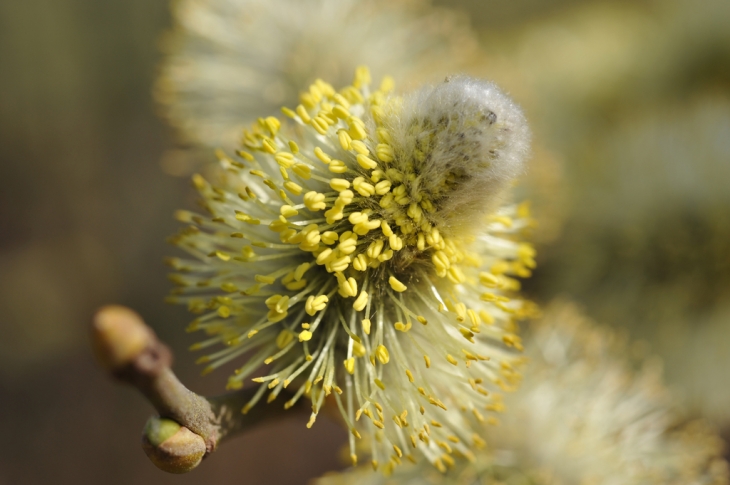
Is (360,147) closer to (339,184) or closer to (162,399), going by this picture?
(339,184)

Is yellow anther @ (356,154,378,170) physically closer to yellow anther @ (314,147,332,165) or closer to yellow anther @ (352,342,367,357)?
yellow anther @ (314,147,332,165)

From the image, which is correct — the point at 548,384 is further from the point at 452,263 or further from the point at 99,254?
the point at 99,254

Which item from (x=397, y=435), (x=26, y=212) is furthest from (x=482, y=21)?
(x=397, y=435)

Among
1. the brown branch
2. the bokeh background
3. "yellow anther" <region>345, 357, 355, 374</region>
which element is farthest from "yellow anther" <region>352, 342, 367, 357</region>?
the bokeh background

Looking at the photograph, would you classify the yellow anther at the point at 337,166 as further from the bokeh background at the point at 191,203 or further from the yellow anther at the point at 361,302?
the bokeh background at the point at 191,203

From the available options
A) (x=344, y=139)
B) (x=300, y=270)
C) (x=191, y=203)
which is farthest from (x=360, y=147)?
(x=191, y=203)

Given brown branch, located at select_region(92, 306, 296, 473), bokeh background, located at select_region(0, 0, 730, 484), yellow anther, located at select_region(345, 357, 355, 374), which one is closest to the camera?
brown branch, located at select_region(92, 306, 296, 473)
